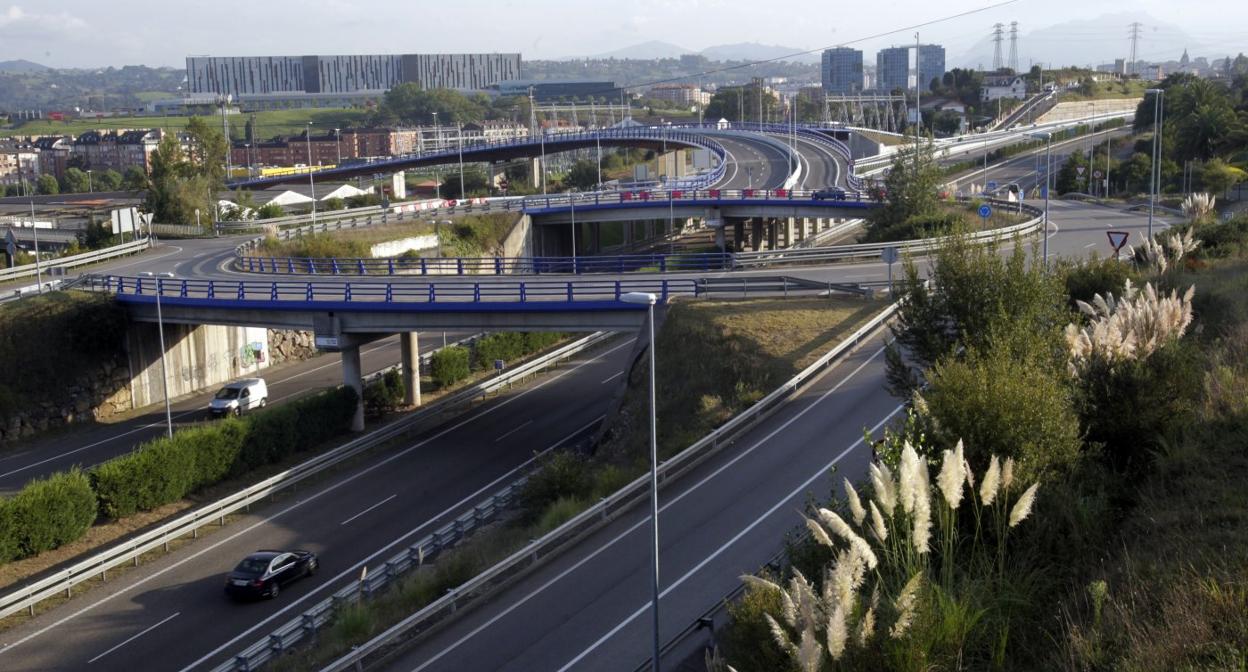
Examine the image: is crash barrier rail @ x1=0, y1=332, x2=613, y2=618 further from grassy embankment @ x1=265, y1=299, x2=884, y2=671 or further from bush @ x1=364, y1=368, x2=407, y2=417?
grassy embankment @ x1=265, y1=299, x2=884, y2=671

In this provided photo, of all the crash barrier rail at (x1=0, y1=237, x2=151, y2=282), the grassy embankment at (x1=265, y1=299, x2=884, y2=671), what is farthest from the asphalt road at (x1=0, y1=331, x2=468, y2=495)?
the grassy embankment at (x1=265, y1=299, x2=884, y2=671)

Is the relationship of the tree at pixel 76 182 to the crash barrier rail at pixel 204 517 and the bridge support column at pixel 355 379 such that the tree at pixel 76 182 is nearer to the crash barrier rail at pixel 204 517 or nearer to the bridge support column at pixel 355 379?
the bridge support column at pixel 355 379

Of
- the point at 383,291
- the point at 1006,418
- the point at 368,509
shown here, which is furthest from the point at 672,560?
the point at 383,291

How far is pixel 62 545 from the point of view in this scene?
2383 cm

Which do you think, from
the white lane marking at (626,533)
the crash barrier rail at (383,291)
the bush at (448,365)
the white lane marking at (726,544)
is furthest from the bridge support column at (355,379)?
the white lane marking at (726,544)

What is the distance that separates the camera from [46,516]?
23219 mm

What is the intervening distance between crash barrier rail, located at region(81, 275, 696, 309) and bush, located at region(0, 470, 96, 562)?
32.3 ft

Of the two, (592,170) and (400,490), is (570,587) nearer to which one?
(400,490)

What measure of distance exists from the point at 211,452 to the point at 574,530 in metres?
12.9

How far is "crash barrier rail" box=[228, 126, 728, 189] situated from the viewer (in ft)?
334

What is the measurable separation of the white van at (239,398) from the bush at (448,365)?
5555mm

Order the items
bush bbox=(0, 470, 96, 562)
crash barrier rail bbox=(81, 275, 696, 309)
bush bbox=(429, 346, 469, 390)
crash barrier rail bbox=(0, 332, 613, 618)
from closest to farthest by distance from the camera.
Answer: crash barrier rail bbox=(0, 332, 613, 618) → bush bbox=(0, 470, 96, 562) → crash barrier rail bbox=(81, 275, 696, 309) → bush bbox=(429, 346, 469, 390)

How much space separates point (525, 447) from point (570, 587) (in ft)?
43.7

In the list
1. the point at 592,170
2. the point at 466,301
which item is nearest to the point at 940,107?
the point at 592,170
